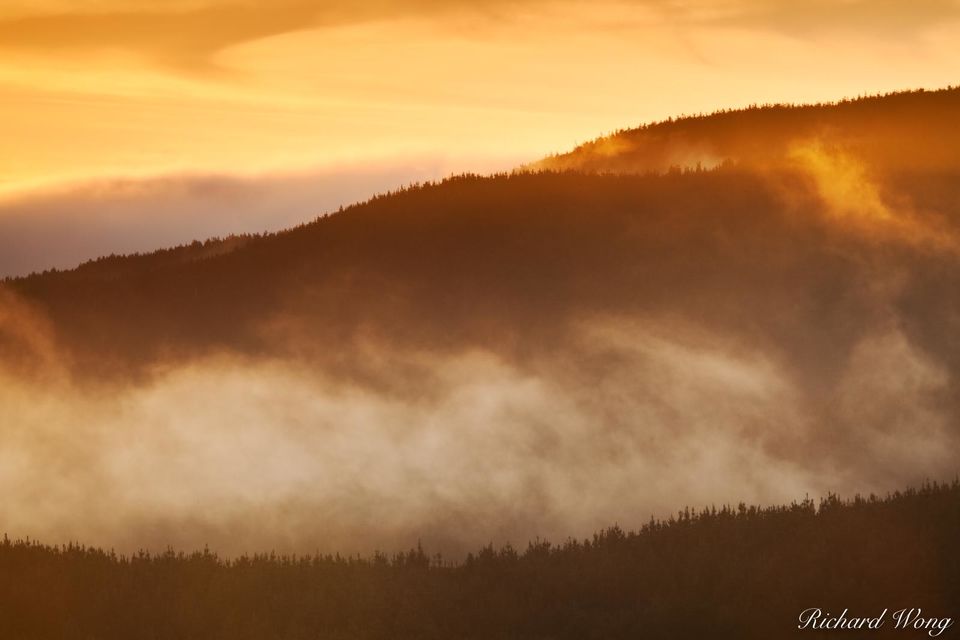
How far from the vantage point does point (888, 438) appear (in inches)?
1053

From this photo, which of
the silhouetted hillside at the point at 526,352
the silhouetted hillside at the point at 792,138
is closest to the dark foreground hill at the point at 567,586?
the silhouetted hillside at the point at 526,352

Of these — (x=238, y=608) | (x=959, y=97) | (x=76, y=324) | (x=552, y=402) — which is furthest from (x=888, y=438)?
(x=76, y=324)

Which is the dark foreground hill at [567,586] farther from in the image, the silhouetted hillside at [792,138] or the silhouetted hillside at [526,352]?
the silhouetted hillside at [792,138]

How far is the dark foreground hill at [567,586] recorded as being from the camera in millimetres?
11281

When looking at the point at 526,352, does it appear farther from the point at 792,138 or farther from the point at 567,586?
the point at 567,586

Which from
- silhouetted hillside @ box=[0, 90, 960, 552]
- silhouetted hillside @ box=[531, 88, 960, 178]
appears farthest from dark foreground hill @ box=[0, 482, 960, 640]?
silhouetted hillside @ box=[531, 88, 960, 178]

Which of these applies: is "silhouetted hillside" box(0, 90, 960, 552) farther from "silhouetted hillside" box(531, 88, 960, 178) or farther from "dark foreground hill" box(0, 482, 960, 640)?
"dark foreground hill" box(0, 482, 960, 640)

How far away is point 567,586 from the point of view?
1260cm

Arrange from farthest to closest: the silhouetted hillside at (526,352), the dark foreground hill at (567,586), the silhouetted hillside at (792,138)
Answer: the silhouetted hillside at (792,138) < the silhouetted hillside at (526,352) < the dark foreground hill at (567,586)

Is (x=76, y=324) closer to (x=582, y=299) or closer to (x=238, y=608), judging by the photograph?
(x=582, y=299)

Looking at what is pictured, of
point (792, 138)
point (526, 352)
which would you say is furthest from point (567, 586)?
point (792, 138)

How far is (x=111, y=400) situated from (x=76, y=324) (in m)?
4.08

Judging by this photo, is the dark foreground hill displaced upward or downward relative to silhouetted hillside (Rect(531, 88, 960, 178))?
downward

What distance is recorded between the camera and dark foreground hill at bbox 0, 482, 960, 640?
11281mm
